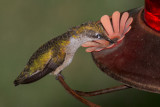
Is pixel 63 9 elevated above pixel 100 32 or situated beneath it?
situated beneath

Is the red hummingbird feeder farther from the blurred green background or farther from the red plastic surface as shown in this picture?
the blurred green background

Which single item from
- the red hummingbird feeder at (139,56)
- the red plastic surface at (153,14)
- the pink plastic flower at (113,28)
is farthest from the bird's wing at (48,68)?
the red plastic surface at (153,14)

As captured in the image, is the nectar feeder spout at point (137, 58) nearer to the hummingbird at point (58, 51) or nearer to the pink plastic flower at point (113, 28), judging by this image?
the pink plastic flower at point (113, 28)

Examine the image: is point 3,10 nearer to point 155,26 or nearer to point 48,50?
point 48,50

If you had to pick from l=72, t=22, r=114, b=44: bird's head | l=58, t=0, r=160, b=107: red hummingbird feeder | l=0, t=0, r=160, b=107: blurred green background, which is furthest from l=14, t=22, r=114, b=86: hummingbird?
l=0, t=0, r=160, b=107: blurred green background

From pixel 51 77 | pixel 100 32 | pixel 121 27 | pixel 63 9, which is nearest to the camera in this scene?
pixel 121 27

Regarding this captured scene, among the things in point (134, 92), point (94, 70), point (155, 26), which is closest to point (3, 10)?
point (94, 70)
